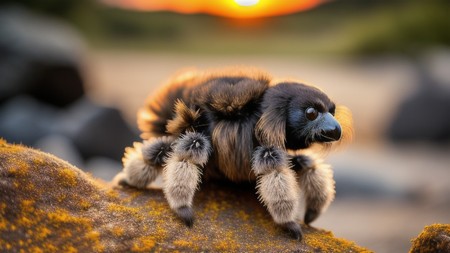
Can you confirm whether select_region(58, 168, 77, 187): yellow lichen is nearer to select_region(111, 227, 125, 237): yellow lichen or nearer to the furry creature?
select_region(111, 227, 125, 237): yellow lichen

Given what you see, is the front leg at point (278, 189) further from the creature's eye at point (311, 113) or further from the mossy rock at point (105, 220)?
the creature's eye at point (311, 113)

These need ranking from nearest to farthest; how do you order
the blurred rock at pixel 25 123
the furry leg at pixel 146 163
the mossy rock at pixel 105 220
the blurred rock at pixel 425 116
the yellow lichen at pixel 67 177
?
Answer: 1. the mossy rock at pixel 105 220
2. the yellow lichen at pixel 67 177
3. the furry leg at pixel 146 163
4. the blurred rock at pixel 25 123
5. the blurred rock at pixel 425 116

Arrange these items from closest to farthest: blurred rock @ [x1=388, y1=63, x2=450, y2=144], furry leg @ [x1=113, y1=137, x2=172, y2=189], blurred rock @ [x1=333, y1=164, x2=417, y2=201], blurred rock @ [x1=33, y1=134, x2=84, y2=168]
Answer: furry leg @ [x1=113, y1=137, x2=172, y2=189] < blurred rock @ [x1=33, y1=134, x2=84, y2=168] < blurred rock @ [x1=333, y1=164, x2=417, y2=201] < blurred rock @ [x1=388, y1=63, x2=450, y2=144]

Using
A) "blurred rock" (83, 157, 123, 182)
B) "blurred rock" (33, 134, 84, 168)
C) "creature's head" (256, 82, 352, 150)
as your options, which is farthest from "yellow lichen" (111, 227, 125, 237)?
"blurred rock" (33, 134, 84, 168)

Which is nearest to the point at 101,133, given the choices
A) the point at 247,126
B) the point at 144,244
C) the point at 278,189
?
the point at 247,126

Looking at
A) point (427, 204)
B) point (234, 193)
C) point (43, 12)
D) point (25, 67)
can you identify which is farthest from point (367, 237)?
point (43, 12)

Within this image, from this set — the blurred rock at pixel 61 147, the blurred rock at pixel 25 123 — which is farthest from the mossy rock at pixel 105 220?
the blurred rock at pixel 25 123

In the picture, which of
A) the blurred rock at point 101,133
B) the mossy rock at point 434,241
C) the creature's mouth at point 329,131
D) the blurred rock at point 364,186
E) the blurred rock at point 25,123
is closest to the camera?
the mossy rock at point 434,241
